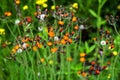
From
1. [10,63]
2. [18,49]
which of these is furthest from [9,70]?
[18,49]

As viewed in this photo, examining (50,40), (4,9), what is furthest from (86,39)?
(50,40)

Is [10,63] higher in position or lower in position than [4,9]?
lower

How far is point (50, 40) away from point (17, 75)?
57 centimetres

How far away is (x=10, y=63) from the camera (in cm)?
368

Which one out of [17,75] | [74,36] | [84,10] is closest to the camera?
[74,36]

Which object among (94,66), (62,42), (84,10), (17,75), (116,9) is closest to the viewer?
(94,66)

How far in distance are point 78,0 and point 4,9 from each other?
0.79m

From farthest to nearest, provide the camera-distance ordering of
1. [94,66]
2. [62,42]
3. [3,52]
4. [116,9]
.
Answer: [116,9] → [3,52] → [62,42] → [94,66]

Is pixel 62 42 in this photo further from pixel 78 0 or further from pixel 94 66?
pixel 78 0

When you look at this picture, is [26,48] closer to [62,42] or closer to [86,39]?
[62,42]

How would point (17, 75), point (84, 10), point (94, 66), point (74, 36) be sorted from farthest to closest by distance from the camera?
point (84, 10)
point (17, 75)
point (74, 36)
point (94, 66)

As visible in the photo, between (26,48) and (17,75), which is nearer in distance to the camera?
(26,48)

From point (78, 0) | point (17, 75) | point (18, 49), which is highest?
point (78, 0)

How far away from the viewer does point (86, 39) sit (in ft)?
16.4
